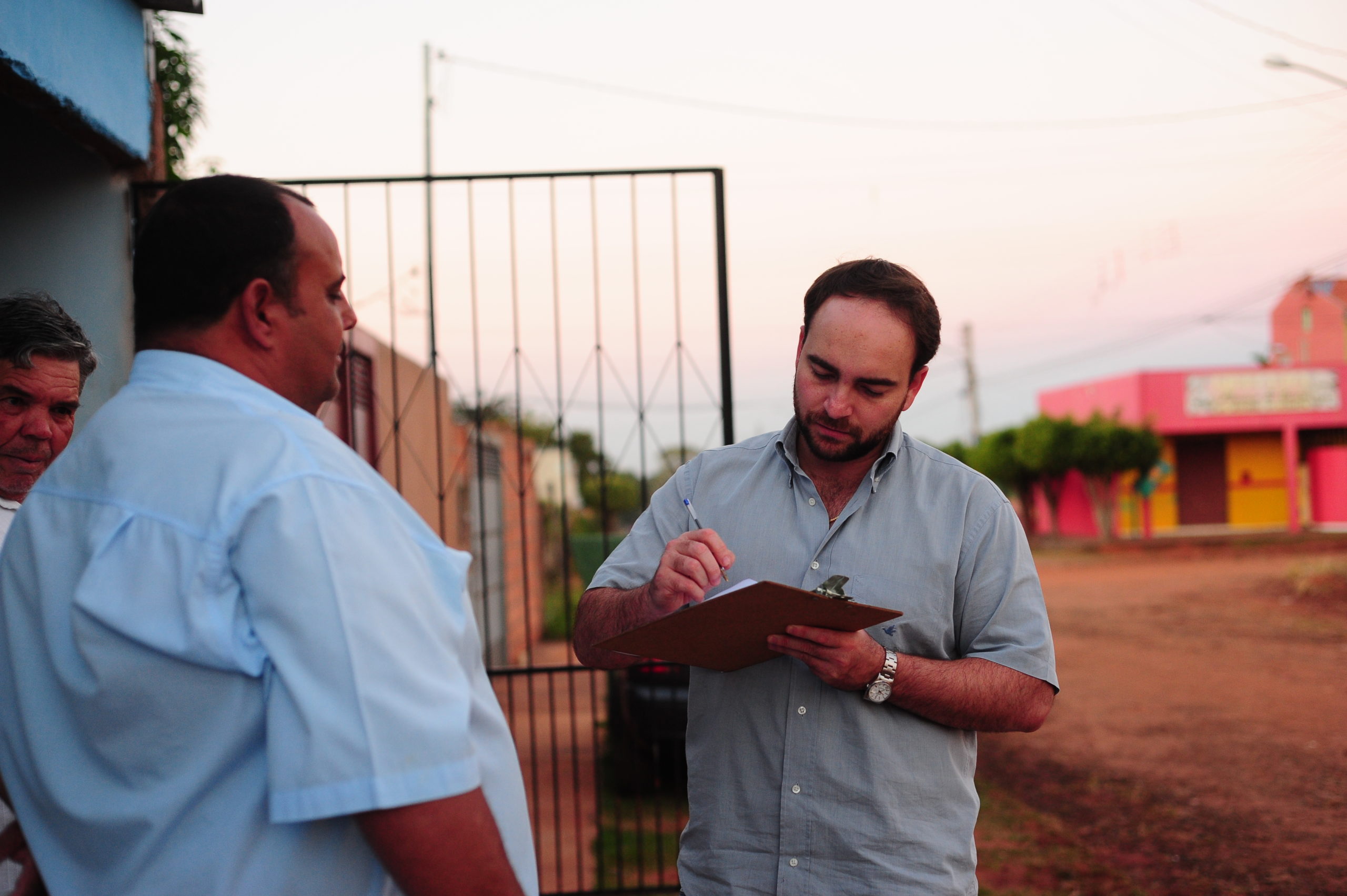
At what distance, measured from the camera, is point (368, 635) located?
3.03 feet

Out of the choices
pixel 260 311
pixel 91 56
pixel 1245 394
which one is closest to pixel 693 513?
pixel 260 311

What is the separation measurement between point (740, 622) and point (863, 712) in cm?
40

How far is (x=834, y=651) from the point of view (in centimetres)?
166

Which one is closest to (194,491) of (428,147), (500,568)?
(500,568)

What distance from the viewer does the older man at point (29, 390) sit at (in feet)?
6.24

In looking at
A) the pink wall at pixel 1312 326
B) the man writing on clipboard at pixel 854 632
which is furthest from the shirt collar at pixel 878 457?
the pink wall at pixel 1312 326

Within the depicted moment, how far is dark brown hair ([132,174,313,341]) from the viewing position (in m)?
1.06

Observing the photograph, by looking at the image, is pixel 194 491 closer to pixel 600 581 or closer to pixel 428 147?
pixel 600 581

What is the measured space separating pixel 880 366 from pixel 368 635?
1301 mm

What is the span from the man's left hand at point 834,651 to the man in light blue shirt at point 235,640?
2.23ft

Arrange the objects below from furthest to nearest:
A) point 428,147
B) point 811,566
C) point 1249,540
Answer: point 1249,540
point 428,147
point 811,566

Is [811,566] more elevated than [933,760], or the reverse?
[811,566]

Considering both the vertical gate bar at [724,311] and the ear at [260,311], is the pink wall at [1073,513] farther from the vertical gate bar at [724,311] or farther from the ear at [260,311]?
the ear at [260,311]

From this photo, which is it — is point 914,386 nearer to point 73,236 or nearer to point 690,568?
point 690,568
